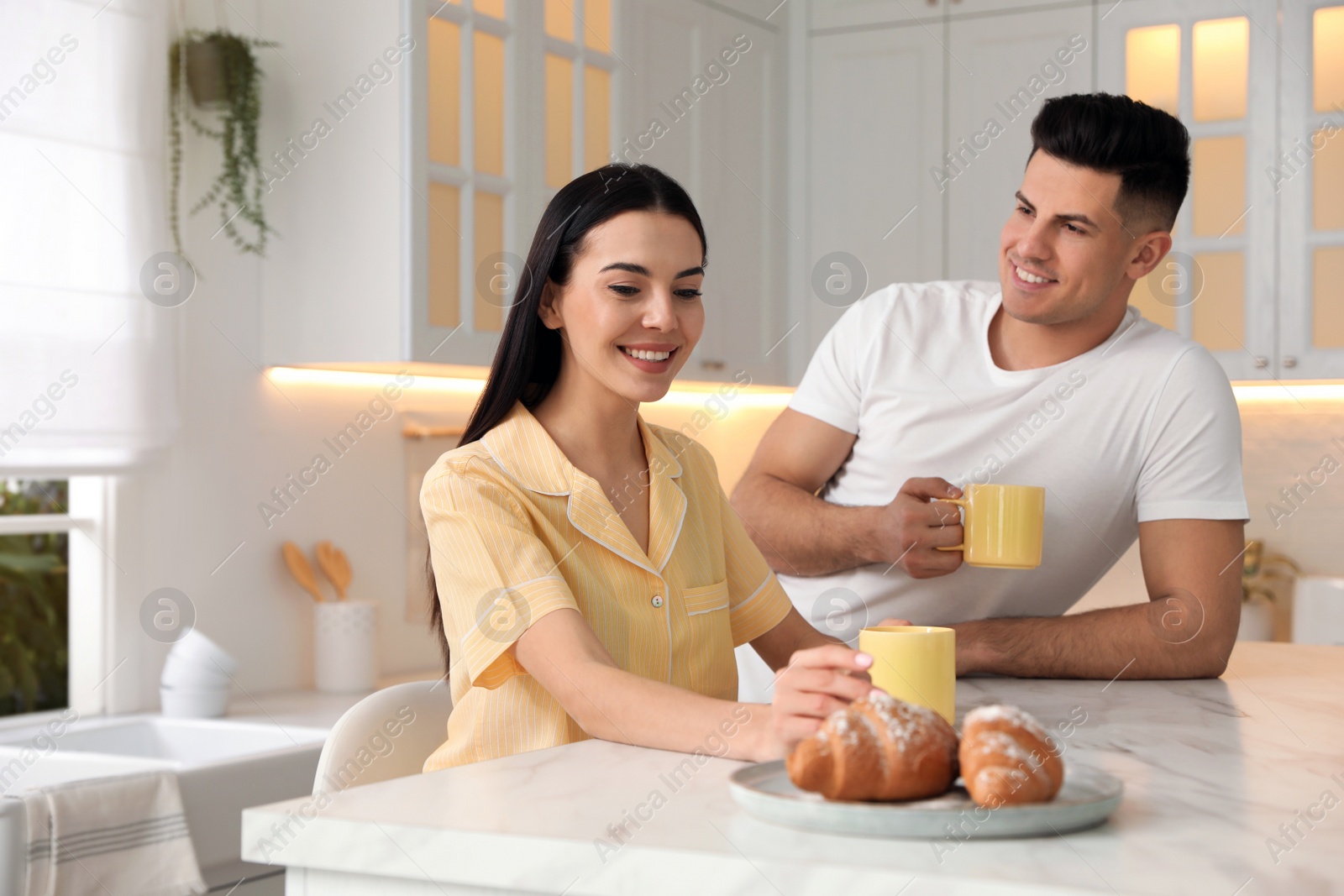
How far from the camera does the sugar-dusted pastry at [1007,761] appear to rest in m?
0.68

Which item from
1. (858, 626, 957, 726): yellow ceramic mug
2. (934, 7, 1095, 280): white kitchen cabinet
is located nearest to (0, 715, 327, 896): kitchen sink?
(858, 626, 957, 726): yellow ceramic mug

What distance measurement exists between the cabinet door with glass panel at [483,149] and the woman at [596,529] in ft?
4.02

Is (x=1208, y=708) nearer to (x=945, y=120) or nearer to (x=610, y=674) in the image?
(x=610, y=674)

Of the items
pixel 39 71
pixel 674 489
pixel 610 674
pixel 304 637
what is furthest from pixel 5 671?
pixel 610 674

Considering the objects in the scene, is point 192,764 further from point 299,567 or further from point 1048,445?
point 1048,445

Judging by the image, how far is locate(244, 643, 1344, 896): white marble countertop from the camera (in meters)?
0.63

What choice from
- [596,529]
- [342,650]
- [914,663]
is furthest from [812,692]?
[342,650]

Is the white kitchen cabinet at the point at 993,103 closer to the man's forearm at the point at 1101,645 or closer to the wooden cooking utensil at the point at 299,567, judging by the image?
the wooden cooking utensil at the point at 299,567

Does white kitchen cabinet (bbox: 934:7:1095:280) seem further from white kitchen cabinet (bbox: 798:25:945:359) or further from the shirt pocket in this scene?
the shirt pocket

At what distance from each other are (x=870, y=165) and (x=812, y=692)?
2915 mm

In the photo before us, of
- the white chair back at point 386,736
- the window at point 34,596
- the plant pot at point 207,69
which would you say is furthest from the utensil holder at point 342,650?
the white chair back at point 386,736

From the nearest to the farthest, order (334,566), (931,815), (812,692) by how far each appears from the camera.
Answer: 1. (931,815)
2. (812,692)
3. (334,566)

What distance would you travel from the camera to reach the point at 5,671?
7.63 ft

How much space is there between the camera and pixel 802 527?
5.38 ft
